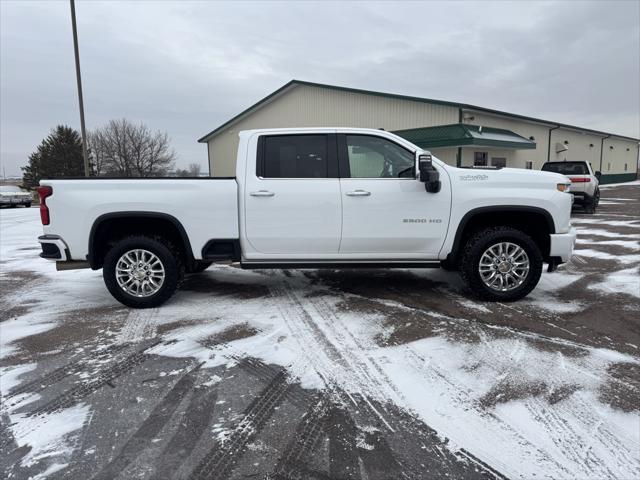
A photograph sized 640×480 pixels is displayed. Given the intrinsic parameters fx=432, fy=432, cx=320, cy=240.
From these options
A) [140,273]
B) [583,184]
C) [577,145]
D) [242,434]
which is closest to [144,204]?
[140,273]

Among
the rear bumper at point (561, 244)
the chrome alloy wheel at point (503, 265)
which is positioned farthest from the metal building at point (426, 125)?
the chrome alloy wheel at point (503, 265)

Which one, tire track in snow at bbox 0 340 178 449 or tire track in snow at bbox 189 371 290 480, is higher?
tire track in snow at bbox 0 340 178 449

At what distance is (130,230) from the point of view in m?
5.20

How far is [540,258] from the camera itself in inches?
197

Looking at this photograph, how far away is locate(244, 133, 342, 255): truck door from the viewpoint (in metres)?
4.92

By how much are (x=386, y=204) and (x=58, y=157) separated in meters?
55.4

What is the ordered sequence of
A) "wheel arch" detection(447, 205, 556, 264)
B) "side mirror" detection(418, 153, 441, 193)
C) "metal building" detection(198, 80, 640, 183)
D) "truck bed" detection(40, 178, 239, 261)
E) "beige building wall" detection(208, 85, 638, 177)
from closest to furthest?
"side mirror" detection(418, 153, 441, 193) < "truck bed" detection(40, 178, 239, 261) < "wheel arch" detection(447, 205, 556, 264) < "metal building" detection(198, 80, 640, 183) < "beige building wall" detection(208, 85, 638, 177)

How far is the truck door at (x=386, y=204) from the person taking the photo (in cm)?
493

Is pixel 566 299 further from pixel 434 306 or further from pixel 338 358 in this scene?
pixel 338 358

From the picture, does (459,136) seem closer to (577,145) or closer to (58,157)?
(577,145)

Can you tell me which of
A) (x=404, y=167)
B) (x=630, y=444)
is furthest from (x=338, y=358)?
(x=404, y=167)

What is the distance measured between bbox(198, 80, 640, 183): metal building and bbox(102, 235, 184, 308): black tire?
1763 cm

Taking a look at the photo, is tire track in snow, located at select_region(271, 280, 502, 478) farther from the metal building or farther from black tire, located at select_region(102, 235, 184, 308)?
the metal building

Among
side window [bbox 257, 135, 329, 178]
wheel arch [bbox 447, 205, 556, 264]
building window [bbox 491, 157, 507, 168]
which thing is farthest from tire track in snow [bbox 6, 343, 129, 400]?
building window [bbox 491, 157, 507, 168]
